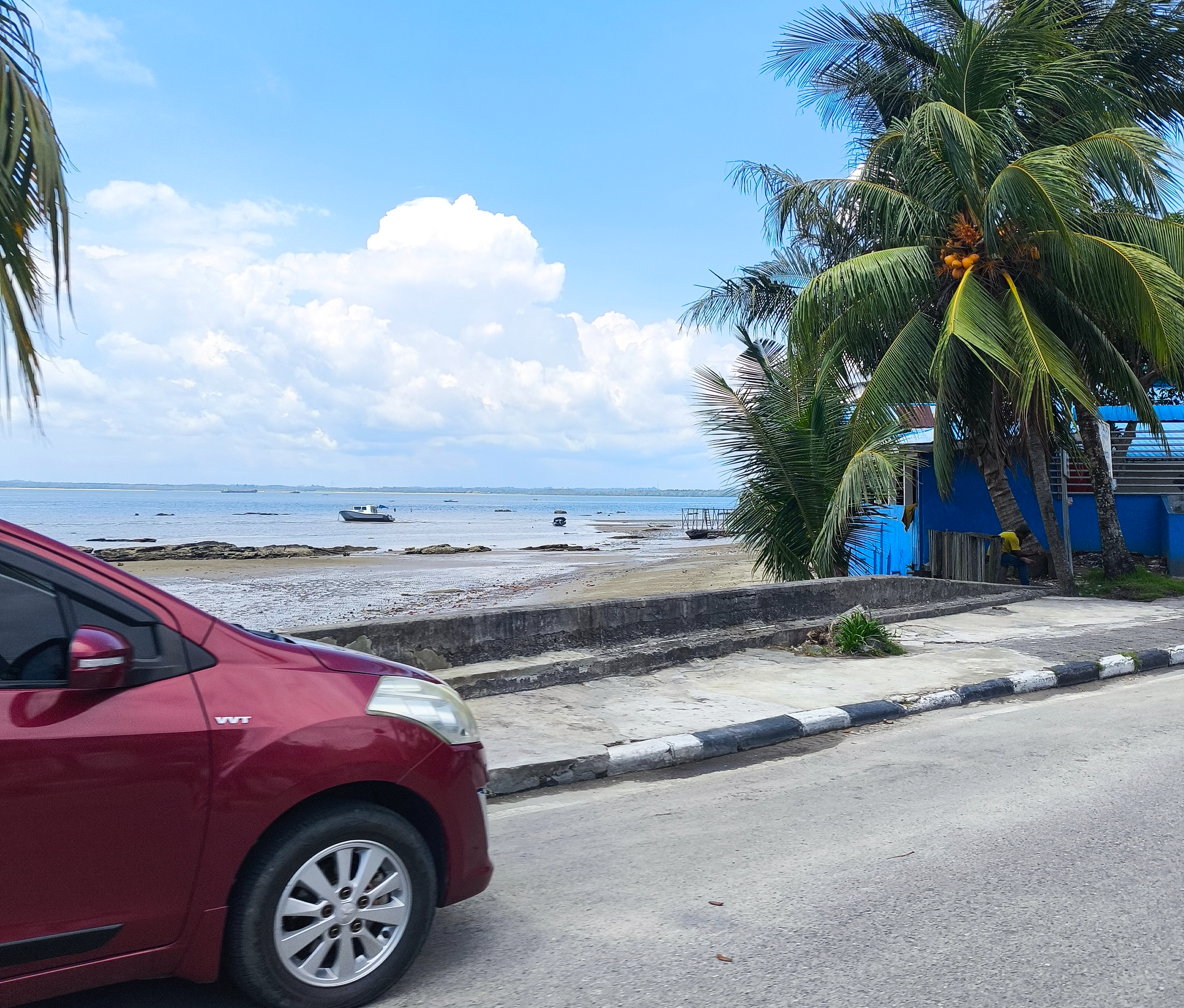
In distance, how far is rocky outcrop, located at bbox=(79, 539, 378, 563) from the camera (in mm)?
39156

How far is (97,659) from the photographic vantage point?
260 centimetres

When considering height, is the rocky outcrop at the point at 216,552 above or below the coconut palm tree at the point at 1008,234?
below

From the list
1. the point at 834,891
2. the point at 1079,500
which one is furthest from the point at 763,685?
the point at 1079,500

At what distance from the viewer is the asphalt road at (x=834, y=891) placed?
120 inches

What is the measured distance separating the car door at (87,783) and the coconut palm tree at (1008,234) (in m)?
11.5

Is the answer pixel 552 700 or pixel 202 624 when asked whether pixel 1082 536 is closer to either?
pixel 552 700

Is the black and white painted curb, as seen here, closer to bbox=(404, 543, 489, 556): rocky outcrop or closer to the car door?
the car door

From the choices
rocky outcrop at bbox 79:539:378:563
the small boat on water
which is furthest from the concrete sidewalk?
the small boat on water

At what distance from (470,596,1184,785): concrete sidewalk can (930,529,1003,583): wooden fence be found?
12.5 feet

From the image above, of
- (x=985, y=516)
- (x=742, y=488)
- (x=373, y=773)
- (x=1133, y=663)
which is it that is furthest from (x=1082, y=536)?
(x=373, y=773)

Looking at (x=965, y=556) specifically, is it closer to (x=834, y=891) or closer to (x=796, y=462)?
(x=796, y=462)

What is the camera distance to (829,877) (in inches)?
155

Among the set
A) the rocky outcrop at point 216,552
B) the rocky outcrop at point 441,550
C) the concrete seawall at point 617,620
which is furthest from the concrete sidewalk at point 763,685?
the rocky outcrop at point 441,550

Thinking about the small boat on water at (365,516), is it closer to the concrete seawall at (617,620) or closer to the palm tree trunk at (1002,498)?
the palm tree trunk at (1002,498)
